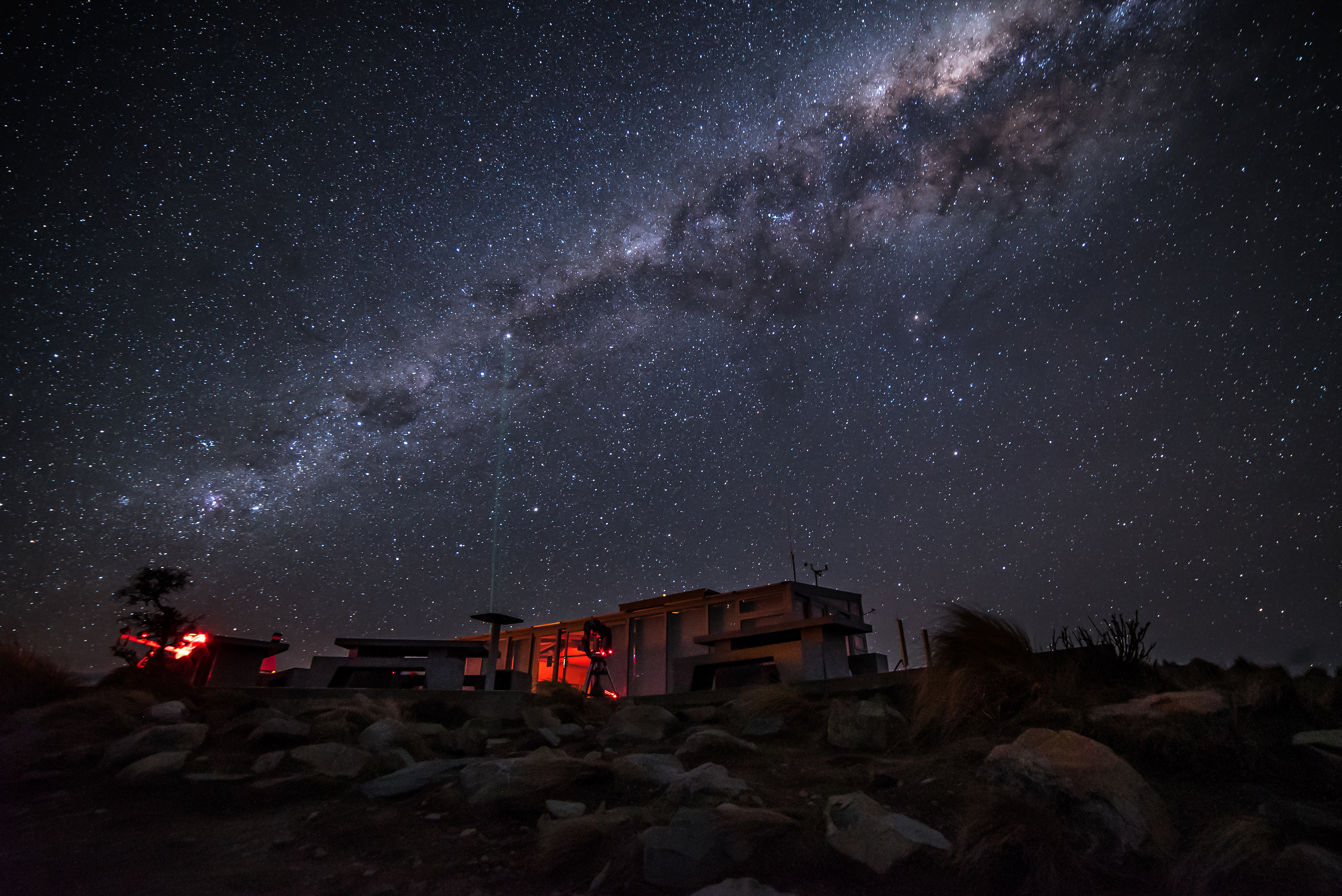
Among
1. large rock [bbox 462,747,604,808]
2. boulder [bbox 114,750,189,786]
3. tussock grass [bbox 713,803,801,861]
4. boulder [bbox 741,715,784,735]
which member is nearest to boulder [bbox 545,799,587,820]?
large rock [bbox 462,747,604,808]

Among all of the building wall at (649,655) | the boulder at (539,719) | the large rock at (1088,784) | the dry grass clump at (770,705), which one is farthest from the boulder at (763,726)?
the building wall at (649,655)

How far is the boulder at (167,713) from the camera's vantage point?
853cm

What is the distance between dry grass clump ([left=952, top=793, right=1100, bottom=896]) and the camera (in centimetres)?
383

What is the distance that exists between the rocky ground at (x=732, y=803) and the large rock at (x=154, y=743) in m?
0.03

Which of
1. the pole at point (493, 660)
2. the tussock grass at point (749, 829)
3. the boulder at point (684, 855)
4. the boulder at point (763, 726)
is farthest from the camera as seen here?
the pole at point (493, 660)

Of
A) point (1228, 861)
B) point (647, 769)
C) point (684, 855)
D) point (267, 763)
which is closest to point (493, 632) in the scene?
point (267, 763)

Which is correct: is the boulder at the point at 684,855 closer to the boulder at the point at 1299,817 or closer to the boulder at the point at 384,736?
the boulder at the point at 1299,817

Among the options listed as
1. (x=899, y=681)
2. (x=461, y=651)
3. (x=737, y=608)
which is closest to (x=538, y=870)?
(x=899, y=681)

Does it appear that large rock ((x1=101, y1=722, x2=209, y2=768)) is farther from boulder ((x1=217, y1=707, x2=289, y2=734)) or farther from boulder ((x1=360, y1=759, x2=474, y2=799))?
boulder ((x1=360, y1=759, x2=474, y2=799))

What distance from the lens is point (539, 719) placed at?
367 inches

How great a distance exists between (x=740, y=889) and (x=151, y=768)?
6757mm

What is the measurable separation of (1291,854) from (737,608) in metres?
25.6

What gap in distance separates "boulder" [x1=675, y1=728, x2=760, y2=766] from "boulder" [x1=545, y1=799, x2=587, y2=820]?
1.73m

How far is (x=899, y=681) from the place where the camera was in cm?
845
